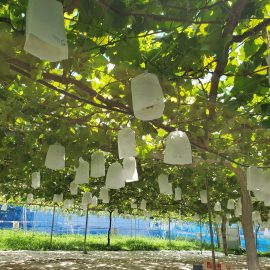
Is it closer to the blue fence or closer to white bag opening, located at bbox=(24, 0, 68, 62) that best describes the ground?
white bag opening, located at bbox=(24, 0, 68, 62)

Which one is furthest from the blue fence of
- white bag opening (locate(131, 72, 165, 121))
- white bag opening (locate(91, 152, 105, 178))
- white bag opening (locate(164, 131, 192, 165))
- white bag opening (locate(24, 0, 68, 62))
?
white bag opening (locate(24, 0, 68, 62))

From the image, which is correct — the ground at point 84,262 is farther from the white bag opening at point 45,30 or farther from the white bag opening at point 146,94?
the white bag opening at point 45,30

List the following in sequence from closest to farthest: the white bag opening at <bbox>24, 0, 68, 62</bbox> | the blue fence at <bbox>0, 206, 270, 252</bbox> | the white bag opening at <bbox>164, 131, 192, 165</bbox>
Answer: the white bag opening at <bbox>24, 0, 68, 62</bbox>, the white bag opening at <bbox>164, 131, 192, 165</bbox>, the blue fence at <bbox>0, 206, 270, 252</bbox>

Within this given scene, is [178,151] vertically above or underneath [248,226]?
above

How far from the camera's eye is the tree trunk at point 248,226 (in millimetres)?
5207

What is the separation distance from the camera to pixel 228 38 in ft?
6.06

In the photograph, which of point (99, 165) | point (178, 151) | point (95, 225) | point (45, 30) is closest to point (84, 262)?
point (99, 165)

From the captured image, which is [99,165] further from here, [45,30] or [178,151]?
[45,30]

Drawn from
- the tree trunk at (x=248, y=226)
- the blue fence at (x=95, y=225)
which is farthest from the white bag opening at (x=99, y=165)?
the blue fence at (x=95, y=225)

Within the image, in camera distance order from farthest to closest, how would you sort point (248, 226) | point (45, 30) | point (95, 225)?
1. point (95, 225)
2. point (248, 226)
3. point (45, 30)

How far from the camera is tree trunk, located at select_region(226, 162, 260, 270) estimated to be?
17.1 feet

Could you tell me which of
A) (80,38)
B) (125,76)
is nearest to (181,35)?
(80,38)

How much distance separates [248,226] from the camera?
541 cm

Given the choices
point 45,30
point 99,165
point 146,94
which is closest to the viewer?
point 45,30
